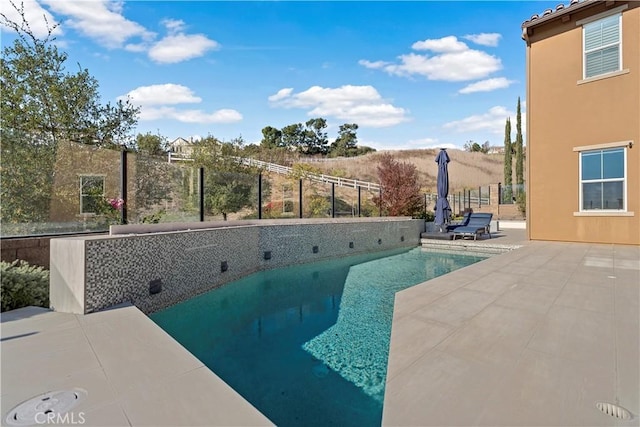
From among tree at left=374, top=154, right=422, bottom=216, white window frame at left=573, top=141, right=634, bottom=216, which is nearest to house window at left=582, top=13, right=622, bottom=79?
white window frame at left=573, top=141, right=634, bottom=216

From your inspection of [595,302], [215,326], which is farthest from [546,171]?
[215,326]

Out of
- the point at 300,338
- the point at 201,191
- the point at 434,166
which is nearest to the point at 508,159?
the point at 434,166

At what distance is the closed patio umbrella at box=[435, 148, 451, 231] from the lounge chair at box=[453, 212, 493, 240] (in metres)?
0.72

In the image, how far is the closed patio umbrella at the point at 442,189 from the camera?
13445mm

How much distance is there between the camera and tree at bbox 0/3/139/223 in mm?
6508

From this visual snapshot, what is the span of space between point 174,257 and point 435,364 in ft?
17.0

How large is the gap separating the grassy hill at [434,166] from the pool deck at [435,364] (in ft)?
113

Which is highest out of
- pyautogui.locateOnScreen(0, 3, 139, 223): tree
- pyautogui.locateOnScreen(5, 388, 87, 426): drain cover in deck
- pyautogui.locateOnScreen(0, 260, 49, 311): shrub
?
pyautogui.locateOnScreen(0, 3, 139, 223): tree

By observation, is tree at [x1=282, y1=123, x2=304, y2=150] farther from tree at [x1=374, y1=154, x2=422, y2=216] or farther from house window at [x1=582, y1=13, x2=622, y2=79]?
house window at [x1=582, y1=13, x2=622, y2=79]

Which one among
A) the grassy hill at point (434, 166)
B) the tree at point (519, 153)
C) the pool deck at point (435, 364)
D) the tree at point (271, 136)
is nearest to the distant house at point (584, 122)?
the pool deck at point (435, 364)

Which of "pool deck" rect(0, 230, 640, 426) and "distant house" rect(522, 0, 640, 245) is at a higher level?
"distant house" rect(522, 0, 640, 245)

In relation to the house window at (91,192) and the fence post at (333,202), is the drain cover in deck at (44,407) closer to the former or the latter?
the house window at (91,192)

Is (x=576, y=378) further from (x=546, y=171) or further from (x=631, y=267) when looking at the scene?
(x=546, y=171)

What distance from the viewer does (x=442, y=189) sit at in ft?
44.1
